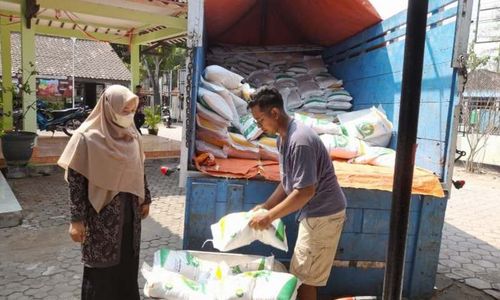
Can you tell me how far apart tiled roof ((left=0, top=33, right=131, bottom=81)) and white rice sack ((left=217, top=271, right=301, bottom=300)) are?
775 inches

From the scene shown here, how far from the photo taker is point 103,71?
2025cm

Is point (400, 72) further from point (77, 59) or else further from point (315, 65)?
point (77, 59)

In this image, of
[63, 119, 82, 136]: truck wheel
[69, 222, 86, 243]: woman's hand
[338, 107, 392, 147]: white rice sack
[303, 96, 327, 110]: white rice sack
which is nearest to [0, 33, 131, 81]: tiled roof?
[63, 119, 82, 136]: truck wheel

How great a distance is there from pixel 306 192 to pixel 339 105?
218cm

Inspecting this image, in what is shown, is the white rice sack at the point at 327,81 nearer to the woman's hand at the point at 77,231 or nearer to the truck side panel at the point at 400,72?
the truck side panel at the point at 400,72

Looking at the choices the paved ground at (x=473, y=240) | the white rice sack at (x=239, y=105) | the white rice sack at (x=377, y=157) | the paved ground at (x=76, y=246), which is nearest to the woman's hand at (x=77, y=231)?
the paved ground at (x=76, y=246)

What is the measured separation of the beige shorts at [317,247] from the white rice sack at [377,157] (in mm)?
1019

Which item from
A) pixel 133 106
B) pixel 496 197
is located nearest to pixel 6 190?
pixel 133 106

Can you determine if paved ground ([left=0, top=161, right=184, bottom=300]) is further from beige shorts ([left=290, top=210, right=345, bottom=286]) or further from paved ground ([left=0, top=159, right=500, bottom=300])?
beige shorts ([left=290, top=210, right=345, bottom=286])

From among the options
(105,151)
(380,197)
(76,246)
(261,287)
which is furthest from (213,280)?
(76,246)

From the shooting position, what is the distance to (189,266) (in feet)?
7.48

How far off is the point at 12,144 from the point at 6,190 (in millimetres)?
1470

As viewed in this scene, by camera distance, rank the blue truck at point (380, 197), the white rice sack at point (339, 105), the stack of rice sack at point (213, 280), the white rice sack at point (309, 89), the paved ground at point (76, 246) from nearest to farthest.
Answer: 1. the stack of rice sack at point (213, 280)
2. the blue truck at point (380, 197)
3. the paved ground at point (76, 246)
4. the white rice sack at point (339, 105)
5. the white rice sack at point (309, 89)

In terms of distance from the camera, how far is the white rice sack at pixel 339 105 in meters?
3.92
